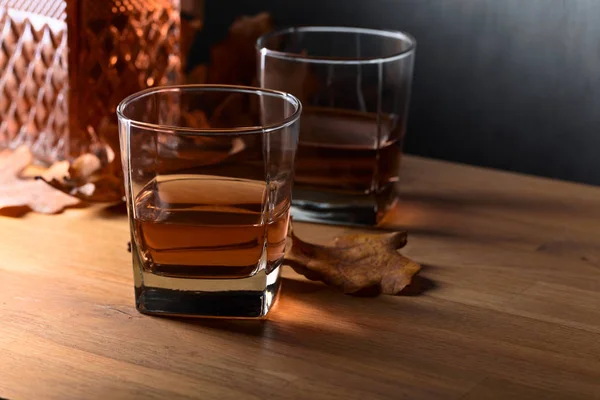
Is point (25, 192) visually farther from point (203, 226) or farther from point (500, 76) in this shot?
point (500, 76)

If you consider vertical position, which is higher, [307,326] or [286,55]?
[286,55]

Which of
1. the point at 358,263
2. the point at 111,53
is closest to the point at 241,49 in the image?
the point at 111,53

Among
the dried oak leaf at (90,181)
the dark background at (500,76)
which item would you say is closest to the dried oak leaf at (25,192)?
the dried oak leaf at (90,181)

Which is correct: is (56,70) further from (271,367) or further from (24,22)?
(271,367)

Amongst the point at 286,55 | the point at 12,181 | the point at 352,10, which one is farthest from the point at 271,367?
the point at 352,10

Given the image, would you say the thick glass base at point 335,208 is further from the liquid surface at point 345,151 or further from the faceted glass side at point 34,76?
the faceted glass side at point 34,76

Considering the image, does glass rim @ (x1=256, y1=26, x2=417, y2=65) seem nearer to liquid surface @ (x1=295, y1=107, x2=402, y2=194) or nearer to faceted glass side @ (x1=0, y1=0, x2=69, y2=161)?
liquid surface @ (x1=295, y1=107, x2=402, y2=194)
